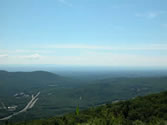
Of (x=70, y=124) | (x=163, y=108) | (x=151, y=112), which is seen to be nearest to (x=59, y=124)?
(x=70, y=124)

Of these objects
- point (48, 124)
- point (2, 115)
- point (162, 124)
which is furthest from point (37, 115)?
point (162, 124)

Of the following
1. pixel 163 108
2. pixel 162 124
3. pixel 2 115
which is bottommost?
pixel 2 115

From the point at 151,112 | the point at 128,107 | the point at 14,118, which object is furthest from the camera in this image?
the point at 14,118

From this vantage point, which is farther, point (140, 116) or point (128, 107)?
point (128, 107)

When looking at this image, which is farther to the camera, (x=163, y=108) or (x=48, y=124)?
(x=48, y=124)

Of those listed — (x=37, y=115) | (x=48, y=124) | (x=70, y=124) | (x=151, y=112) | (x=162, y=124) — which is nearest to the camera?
(x=162, y=124)

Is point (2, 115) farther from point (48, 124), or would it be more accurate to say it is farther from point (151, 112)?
point (151, 112)

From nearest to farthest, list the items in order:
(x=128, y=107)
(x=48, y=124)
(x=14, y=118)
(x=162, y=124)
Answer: (x=162, y=124)
(x=48, y=124)
(x=128, y=107)
(x=14, y=118)

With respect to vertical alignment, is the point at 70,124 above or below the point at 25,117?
above

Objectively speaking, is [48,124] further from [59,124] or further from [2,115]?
[2,115]
